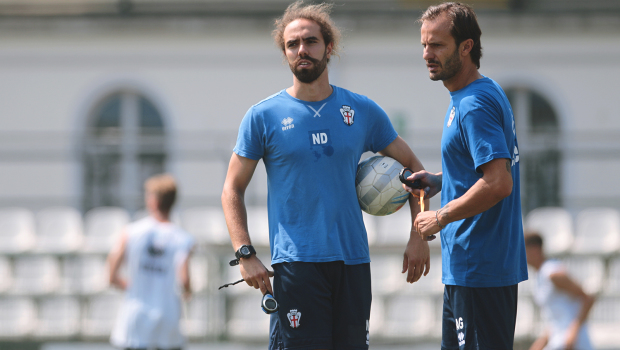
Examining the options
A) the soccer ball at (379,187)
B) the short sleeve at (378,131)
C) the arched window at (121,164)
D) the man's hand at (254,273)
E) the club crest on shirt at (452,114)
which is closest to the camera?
the club crest on shirt at (452,114)

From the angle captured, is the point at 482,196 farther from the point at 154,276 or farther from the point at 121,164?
the point at 121,164

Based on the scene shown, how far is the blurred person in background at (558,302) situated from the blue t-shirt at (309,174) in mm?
2982

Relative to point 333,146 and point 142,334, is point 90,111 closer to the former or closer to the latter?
point 142,334

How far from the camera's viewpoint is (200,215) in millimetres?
10828

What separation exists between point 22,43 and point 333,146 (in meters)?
13.2

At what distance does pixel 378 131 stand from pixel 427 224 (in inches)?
31.8

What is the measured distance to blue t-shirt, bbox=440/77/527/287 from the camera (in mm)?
3418

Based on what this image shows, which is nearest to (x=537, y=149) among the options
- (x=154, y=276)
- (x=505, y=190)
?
(x=154, y=276)

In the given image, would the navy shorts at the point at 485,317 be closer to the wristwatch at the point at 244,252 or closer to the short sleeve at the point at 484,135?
the short sleeve at the point at 484,135

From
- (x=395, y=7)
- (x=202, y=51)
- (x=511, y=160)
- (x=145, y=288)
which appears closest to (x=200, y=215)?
(x=145, y=288)

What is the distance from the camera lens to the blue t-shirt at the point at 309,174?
3.72 metres

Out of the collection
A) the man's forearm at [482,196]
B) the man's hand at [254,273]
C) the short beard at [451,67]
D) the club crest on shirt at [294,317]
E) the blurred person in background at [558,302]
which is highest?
the short beard at [451,67]

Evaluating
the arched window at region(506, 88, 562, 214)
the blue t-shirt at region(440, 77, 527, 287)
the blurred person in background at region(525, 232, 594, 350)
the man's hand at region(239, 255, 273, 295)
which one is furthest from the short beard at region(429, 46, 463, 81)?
the arched window at region(506, 88, 562, 214)

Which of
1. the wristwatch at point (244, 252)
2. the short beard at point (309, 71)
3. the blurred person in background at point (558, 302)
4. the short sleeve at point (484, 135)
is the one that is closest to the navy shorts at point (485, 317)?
the short sleeve at point (484, 135)
